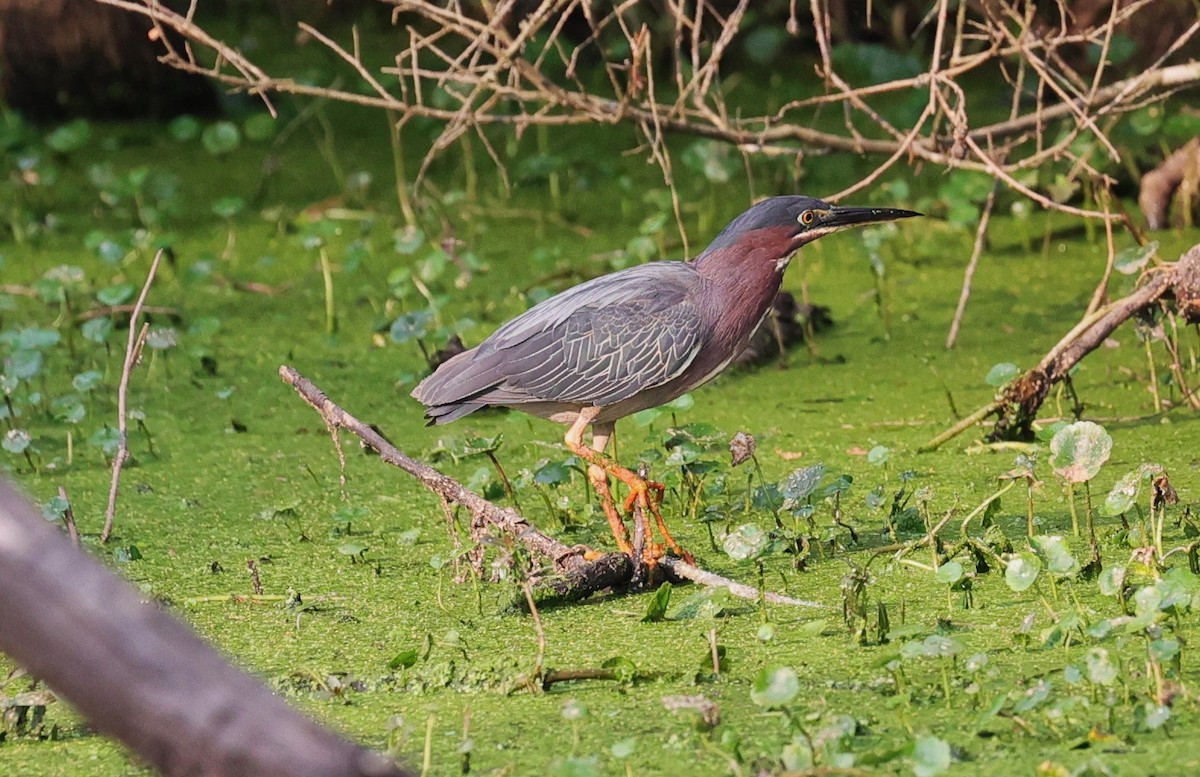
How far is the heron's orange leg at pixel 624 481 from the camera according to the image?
11.6 feet

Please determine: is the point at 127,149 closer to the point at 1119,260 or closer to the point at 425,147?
the point at 425,147

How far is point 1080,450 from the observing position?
3400mm

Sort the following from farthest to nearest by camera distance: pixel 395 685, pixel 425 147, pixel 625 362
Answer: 1. pixel 425 147
2. pixel 625 362
3. pixel 395 685

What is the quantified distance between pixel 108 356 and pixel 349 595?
206cm

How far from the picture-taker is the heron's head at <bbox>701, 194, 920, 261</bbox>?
3.99 m

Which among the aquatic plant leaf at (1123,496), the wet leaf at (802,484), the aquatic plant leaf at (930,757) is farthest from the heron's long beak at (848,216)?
the aquatic plant leaf at (930,757)

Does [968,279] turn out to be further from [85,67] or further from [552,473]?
[85,67]

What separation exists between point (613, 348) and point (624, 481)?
31cm

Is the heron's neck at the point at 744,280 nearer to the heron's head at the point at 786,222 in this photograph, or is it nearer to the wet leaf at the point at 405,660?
the heron's head at the point at 786,222

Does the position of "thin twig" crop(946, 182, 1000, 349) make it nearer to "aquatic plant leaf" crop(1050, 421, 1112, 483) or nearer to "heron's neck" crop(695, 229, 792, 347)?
"heron's neck" crop(695, 229, 792, 347)

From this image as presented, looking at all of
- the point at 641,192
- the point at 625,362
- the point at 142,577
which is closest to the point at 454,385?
the point at 625,362

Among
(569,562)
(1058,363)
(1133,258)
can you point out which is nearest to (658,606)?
(569,562)

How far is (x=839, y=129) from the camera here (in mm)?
7633

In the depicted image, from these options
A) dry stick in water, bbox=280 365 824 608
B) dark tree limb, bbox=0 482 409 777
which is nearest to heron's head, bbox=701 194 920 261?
dry stick in water, bbox=280 365 824 608
